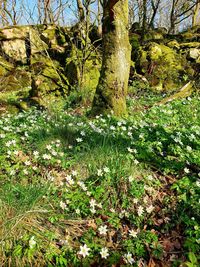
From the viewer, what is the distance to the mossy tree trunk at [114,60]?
17.5 ft

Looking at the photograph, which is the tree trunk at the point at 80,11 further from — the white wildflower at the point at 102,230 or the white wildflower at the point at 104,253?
the white wildflower at the point at 104,253

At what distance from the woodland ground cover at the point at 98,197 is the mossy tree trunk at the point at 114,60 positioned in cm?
118

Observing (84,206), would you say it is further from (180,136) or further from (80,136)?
(180,136)

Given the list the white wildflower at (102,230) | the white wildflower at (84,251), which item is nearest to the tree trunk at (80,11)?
the white wildflower at (102,230)

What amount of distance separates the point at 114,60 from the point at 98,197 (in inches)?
126

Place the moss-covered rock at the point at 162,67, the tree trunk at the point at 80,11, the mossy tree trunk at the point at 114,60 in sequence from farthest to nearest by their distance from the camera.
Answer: the moss-covered rock at the point at 162,67
the tree trunk at the point at 80,11
the mossy tree trunk at the point at 114,60

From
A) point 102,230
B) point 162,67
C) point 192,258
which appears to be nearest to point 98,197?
point 102,230

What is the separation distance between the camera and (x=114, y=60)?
5414 millimetres

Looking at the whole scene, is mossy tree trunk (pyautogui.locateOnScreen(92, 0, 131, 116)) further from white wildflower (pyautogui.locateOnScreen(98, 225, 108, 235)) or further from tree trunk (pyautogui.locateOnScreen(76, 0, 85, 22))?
tree trunk (pyautogui.locateOnScreen(76, 0, 85, 22))

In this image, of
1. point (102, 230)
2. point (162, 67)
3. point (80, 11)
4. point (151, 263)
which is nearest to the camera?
point (151, 263)

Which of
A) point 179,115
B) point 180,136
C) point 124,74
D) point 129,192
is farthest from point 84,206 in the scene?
point 179,115

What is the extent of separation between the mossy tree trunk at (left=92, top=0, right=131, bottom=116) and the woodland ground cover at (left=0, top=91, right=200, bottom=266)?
3.87 ft

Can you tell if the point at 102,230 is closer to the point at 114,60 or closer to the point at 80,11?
the point at 114,60

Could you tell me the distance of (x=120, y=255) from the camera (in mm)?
2496
